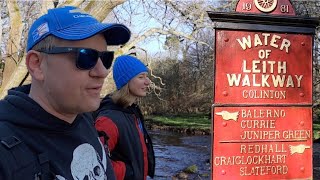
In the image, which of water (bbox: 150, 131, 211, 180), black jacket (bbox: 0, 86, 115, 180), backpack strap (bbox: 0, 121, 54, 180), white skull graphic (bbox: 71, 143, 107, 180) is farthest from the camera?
water (bbox: 150, 131, 211, 180)

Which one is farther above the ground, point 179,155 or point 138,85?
point 138,85

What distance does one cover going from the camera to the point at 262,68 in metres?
4.29

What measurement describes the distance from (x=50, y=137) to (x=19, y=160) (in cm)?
21

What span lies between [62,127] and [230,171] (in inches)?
113

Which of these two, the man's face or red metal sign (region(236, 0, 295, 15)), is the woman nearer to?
red metal sign (region(236, 0, 295, 15))

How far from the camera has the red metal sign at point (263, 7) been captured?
4.24 meters

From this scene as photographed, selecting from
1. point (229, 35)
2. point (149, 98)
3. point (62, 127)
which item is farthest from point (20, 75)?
point (149, 98)

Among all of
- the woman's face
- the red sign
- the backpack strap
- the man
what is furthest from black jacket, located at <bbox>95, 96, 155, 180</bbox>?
the backpack strap

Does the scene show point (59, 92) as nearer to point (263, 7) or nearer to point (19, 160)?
point (19, 160)

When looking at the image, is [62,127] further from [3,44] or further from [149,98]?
[149,98]

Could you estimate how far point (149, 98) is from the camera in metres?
41.7

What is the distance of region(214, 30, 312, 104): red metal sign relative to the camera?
13.7 ft

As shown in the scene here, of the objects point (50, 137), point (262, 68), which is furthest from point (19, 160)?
point (262, 68)

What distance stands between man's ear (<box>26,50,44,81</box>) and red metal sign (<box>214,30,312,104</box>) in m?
2.75
